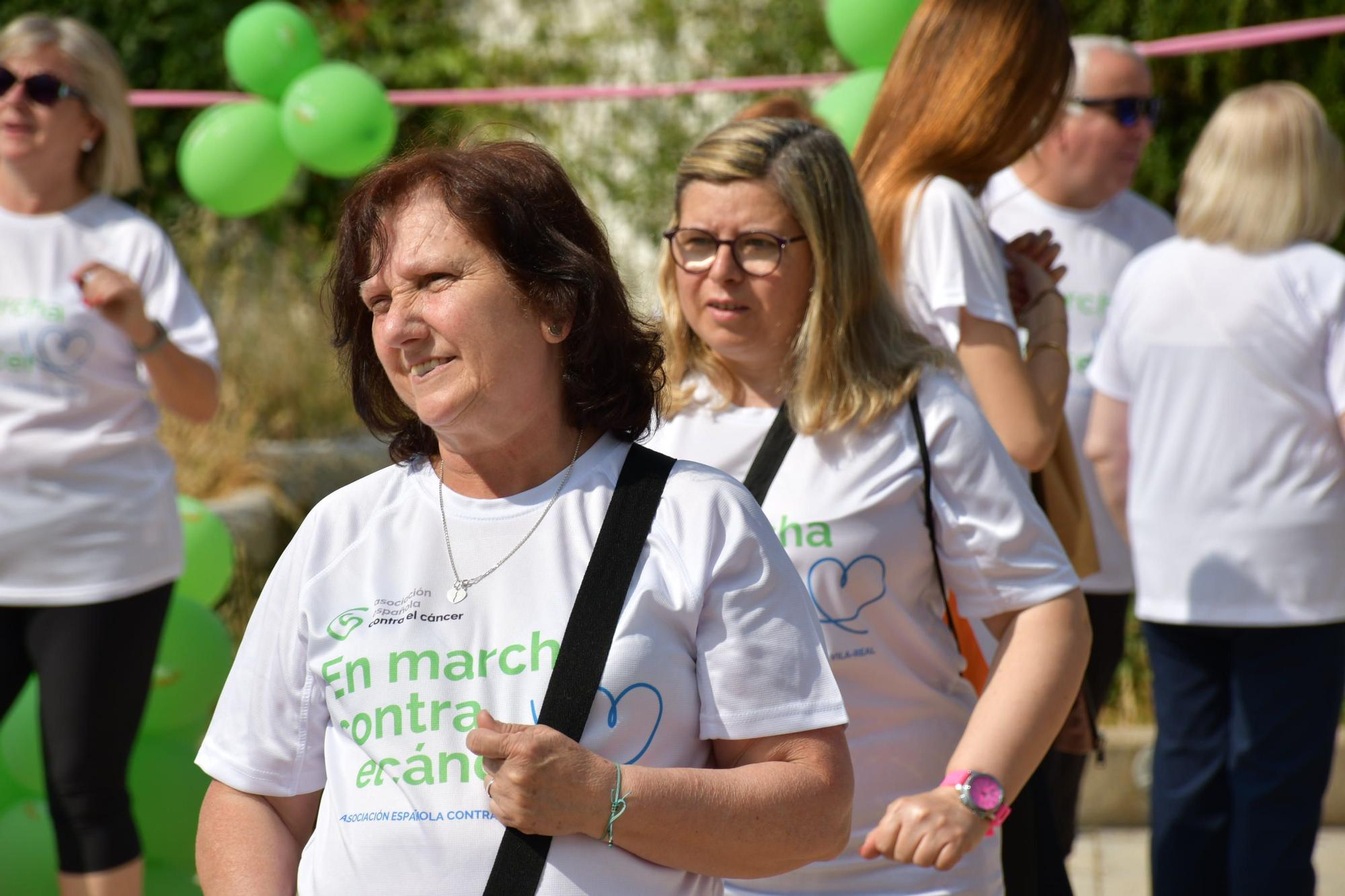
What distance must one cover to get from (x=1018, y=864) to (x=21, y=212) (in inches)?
106

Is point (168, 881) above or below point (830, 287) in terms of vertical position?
below

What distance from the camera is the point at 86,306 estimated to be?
353cm

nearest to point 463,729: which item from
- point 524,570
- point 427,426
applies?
point 524,570

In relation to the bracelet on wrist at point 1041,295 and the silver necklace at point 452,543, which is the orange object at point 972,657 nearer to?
the bracelet on wrist at point 1041,295

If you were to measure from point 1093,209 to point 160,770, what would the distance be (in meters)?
2.86

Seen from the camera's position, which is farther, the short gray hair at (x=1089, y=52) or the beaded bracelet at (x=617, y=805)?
the short gray hair at (x=1089, y=52)

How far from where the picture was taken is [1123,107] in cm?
385

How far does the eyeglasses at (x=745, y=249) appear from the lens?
2.39m

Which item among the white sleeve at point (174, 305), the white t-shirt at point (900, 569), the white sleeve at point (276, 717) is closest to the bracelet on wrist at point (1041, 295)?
the white t-shirt at point (900, 569)

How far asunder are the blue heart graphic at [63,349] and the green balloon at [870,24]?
217cm

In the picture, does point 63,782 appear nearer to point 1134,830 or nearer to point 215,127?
point 215,127

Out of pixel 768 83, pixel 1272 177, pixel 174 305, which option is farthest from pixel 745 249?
pixel 768 83

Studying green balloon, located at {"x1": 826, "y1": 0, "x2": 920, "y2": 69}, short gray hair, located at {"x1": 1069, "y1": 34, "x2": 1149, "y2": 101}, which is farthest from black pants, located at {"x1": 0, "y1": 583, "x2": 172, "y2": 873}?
short gray hair, located at {"x1": 1069, "y1": 34, "x2": 1149, "y2": 101}

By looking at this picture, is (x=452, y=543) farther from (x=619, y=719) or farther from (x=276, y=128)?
(x=276, y=128)
